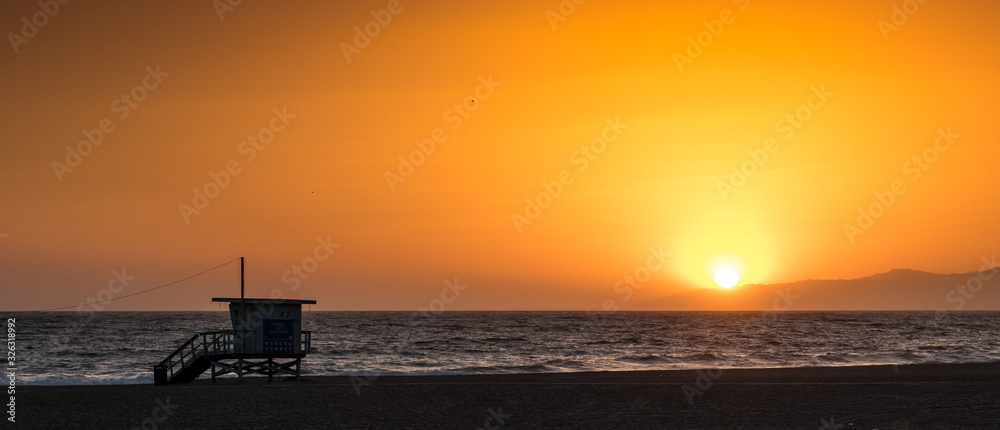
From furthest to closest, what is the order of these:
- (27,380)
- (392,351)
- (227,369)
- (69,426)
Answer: (392,351) → (27,380) → (227,369) → (69,426)

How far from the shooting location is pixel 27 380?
46.0 metres

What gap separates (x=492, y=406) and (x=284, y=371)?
17.9 m

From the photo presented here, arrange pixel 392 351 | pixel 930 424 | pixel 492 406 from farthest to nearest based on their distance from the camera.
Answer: pixel 392 351, pixel 492 406, pixel 930 424

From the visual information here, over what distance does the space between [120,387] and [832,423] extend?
91.0 feet

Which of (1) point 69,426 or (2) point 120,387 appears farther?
(2) point 120,387

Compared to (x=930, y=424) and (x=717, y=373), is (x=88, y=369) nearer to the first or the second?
(x=717, y=373)

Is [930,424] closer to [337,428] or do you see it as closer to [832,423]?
[832,423]

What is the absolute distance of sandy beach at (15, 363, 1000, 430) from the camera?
73.8 ft

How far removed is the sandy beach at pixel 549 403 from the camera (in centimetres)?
2250

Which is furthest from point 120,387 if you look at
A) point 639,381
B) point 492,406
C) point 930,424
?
point 930,424

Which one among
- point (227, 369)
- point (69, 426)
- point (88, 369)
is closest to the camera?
point (69, 426)

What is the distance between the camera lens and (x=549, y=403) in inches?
1080

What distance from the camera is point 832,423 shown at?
70.7ft

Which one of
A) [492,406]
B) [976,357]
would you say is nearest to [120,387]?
[492,406]
